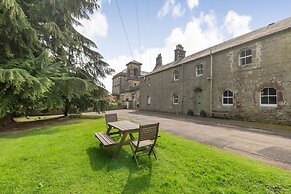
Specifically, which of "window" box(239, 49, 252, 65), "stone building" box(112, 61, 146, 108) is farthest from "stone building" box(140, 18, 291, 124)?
"stone building" box(112, 61, 146, 108)

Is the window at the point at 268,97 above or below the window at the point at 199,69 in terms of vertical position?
below

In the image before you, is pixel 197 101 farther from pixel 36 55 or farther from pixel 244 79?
pixel 36 55

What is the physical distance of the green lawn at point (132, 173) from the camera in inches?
132

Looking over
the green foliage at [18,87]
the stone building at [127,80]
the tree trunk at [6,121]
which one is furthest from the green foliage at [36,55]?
the stone building at [127,80]

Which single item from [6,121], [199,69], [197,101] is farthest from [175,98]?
[6,121]

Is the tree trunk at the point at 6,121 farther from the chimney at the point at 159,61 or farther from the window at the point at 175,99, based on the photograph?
the chimney at the point at 159,61

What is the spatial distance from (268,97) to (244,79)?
2301mm

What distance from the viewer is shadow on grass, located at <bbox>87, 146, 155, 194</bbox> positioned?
11.4 feet

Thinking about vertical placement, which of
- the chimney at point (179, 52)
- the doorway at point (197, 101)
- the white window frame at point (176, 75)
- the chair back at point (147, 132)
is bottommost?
the chair back at point (147, 132)

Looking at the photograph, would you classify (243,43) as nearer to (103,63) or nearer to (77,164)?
(103,63)

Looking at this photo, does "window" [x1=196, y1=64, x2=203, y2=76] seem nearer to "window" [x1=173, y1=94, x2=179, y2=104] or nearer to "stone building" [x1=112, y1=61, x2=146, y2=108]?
"window" [x1=173, y1=94, x2=179, y2=104]

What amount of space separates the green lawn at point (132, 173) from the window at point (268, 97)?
976 centimetres

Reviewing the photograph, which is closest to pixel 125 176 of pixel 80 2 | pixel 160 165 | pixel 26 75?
pixel 160 165

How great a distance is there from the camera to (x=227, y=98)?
15.0 meters
